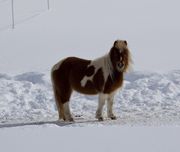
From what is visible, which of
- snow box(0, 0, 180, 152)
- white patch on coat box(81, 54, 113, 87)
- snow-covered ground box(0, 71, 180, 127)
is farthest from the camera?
snow-covered ground box(0, 71, 180, 127)

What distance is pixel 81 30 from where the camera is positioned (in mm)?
21734

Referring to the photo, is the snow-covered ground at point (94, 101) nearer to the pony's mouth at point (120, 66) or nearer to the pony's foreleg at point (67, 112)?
the pony's foreleg at point (67, 112)

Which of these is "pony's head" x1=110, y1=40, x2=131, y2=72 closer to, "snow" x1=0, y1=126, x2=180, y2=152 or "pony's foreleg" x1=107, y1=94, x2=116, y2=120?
"pony's foreleg" x1=107, y1=94, x2=116, y2=120

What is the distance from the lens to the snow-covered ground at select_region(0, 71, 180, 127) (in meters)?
9.68

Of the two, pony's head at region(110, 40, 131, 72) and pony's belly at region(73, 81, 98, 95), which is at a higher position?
pony's head at region(110, 40, 131, 72)

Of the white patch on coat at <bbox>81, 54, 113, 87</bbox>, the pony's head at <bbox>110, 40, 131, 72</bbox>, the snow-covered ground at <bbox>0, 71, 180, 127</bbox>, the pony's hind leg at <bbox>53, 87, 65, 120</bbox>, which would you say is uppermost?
the pony's head at <bbox>110, 40, 131, 72</bbox>

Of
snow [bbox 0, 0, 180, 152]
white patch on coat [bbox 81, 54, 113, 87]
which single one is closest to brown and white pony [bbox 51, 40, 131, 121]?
white patch on coat [bbox 81, 54, 113, 87]

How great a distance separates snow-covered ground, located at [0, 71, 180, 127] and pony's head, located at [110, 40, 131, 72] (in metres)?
0.94

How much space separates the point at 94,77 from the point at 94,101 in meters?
2.05

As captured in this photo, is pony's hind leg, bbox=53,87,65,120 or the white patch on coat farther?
pony's hind leg, bbox=53,87,65,120

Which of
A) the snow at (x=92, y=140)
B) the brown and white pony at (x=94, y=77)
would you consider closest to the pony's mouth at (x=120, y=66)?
the brown and white pony at (x=94, y=77)

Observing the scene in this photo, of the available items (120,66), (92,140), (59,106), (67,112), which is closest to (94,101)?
(59,106)

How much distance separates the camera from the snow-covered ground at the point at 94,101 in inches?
381

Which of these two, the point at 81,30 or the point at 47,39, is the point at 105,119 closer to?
the point at 47,39
